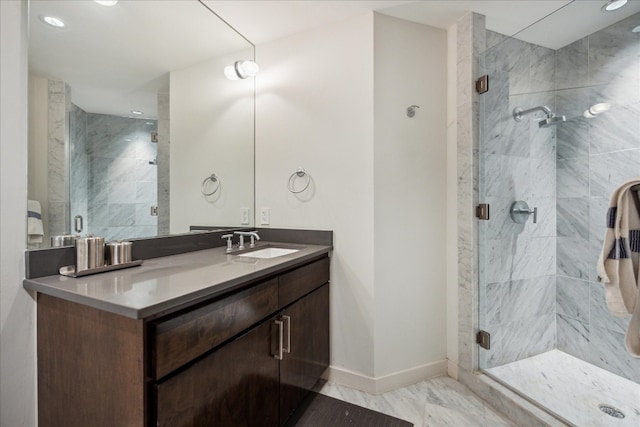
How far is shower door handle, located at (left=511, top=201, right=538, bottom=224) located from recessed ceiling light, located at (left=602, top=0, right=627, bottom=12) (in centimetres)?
117

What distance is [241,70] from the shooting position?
6.78 feet

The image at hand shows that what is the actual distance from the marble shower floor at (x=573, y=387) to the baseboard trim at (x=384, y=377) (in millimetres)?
344

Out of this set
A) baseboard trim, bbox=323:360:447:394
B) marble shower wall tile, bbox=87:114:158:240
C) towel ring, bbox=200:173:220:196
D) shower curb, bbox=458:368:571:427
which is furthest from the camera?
towel ring, bbox=200:173:220:196

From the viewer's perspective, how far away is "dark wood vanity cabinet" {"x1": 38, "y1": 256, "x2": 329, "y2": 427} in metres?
0.78

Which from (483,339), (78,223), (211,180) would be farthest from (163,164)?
(483,339)

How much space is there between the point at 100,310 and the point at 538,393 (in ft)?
7.13

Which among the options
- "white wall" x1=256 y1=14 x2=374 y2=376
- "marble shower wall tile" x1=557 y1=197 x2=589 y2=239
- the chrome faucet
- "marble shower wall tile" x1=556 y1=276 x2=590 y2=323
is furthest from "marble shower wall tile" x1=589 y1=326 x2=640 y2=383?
the chrome faucet

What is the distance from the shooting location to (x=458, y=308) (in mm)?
1924

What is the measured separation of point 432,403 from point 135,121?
2.27m

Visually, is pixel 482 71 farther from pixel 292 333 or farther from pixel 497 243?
pixel 292 333

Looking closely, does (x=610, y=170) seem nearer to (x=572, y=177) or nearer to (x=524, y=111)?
(x=572, y=177)

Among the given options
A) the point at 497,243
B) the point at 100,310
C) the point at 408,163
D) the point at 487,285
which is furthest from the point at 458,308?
the point at 100,310

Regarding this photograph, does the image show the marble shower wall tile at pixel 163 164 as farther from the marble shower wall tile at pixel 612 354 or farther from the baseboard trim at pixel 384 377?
the marble shower wall tile at pixel 612 354

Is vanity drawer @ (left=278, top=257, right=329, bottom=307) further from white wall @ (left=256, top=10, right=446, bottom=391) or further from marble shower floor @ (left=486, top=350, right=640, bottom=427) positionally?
marble shower floor @ (left=486, top=350, right=640, bottom=427)
